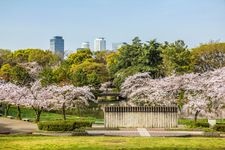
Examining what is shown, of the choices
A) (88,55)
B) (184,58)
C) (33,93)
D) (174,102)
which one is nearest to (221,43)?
(184,58)

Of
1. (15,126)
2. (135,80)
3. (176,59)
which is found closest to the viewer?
(15,126)

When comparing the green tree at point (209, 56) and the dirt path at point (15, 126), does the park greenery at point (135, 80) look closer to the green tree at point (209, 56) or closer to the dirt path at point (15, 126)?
the green tree at point (209, 56)

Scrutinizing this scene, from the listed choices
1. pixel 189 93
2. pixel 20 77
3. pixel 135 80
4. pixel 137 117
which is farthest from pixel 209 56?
pixel 137 117

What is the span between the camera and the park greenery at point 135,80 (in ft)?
131

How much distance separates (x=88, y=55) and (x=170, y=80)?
4377cm

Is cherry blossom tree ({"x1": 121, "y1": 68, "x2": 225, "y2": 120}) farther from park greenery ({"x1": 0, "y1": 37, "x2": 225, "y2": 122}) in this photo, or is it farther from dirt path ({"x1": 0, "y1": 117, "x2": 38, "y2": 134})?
dirt path ({"x1": 0, "y1": 117, "x2": 38, "y2": 134})

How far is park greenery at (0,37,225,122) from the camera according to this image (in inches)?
1575

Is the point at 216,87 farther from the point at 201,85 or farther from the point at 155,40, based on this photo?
the point at 155,40

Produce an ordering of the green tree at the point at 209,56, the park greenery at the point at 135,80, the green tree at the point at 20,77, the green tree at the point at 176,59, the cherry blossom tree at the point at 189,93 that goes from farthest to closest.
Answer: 1. the green tree at the point at 209,56
2. the green tree at the point at 176,59
3. the green tree at the point at 20,77
4. the park greenery at the point at 135,80
5. the cherry blossom tree at the point at 189,93

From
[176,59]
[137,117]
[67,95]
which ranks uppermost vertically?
[176,59]

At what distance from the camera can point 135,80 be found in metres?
51.7

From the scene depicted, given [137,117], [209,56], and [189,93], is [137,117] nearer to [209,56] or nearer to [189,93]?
[189,93]

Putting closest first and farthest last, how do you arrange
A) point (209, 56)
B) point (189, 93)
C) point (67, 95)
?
point (67, 95) → point (189, 93) → point (209, 56)

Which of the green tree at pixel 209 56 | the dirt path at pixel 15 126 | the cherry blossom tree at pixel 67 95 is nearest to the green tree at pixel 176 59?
the green tree at pixel 209 56
